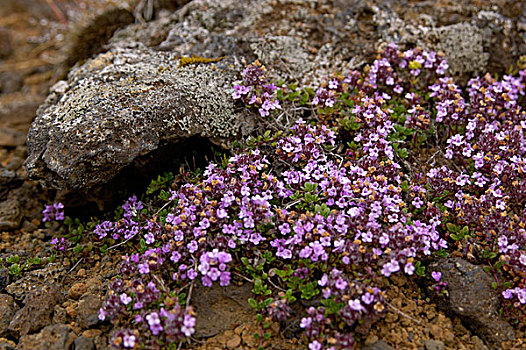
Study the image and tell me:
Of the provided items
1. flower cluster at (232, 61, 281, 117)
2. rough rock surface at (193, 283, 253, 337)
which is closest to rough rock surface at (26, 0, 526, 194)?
flower cluster at (232, 61, 281, 117)

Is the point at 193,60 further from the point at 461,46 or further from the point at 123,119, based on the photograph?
the point at 461,46

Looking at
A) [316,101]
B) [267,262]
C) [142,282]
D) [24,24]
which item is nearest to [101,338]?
[142,282]

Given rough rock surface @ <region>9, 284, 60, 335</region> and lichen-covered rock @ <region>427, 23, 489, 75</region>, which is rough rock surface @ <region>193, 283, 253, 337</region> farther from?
lichen-covered rock @ <region>427, 23, 489, 75</region>

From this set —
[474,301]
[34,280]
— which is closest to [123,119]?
[34,280]

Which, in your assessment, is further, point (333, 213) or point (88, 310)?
point (333, 213)

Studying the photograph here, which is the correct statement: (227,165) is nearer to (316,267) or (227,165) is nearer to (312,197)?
(312,197)

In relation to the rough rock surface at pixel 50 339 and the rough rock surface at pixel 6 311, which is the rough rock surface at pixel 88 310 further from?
the rough rock surface at pixel 6 311

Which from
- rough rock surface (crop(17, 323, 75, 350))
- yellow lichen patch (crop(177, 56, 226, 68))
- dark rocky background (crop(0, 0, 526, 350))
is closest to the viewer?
rough rock surface (crop(17, 323, 75, 350))
